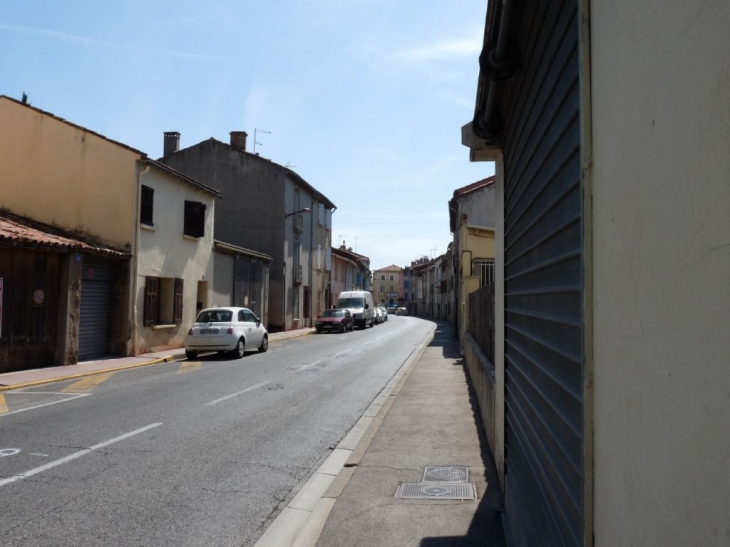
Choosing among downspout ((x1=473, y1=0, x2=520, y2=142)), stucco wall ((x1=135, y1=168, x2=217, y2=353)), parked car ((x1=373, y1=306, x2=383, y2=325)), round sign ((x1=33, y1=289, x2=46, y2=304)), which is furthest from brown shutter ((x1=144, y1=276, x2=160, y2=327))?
parked car ((x1=373, y1=306, x2=383, y2=325))

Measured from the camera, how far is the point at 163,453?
670 cm

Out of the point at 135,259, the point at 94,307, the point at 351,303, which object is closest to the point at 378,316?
the point at 351,303

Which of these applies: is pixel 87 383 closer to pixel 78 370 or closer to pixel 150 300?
pixel 78 370

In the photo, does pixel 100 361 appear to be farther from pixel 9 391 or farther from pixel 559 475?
pixel 559 475

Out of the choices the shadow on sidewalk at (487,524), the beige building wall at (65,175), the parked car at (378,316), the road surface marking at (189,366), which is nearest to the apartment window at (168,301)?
the beige building wall at (65,175)

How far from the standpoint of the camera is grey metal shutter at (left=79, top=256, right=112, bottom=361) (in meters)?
17.0

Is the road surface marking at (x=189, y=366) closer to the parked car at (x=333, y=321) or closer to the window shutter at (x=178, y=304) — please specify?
the window shutter at (x=178, y=304)

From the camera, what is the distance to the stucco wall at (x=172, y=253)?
19.1 meters

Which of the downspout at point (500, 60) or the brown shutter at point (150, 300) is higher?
the downspout at point (500, 60)

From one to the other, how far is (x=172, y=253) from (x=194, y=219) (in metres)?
1.97

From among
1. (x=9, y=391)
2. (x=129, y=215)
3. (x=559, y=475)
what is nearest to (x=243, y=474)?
(x=559, y=475)

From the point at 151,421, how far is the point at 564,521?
23.9 ft

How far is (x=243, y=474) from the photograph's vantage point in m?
6.02

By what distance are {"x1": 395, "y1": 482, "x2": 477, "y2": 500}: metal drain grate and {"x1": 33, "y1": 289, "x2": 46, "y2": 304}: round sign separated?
42.0 ft
